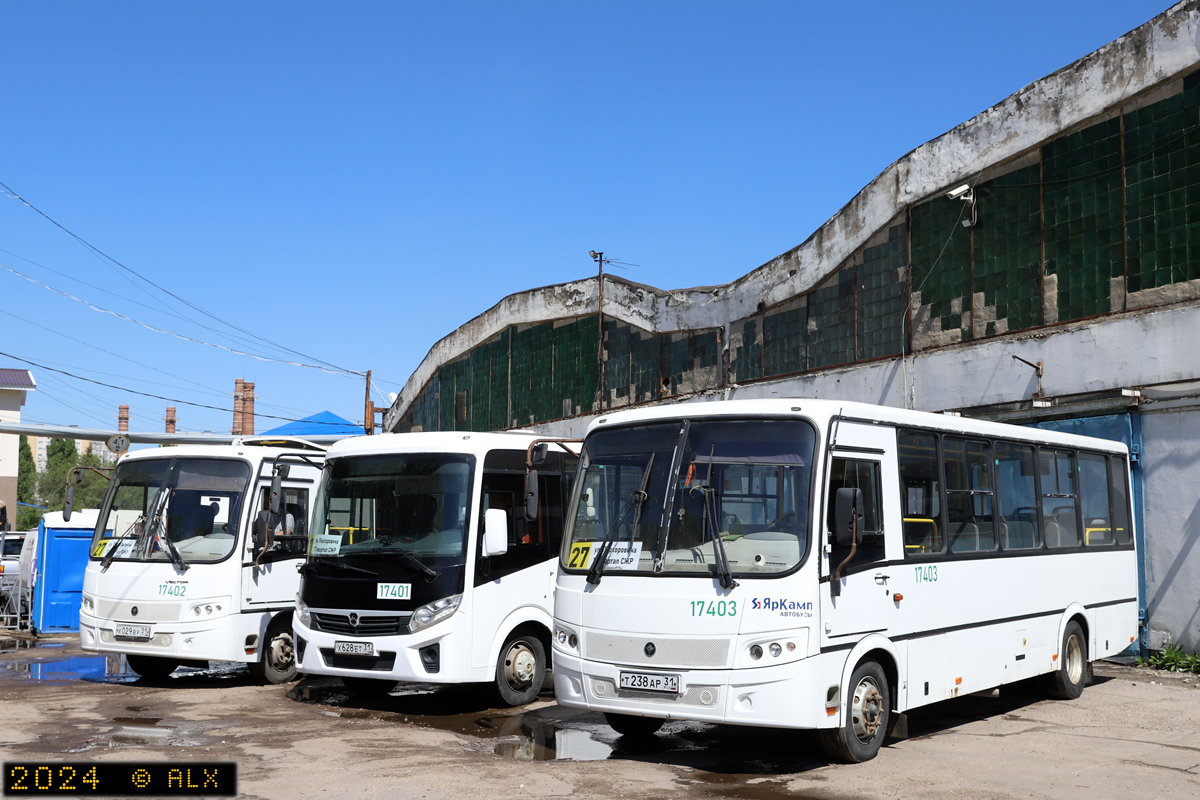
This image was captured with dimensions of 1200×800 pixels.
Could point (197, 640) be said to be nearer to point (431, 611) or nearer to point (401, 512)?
point (401, 512)

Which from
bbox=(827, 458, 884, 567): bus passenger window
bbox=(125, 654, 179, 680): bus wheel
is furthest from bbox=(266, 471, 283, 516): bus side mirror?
bbox=(827, 458, 884, 567): bus passenger window

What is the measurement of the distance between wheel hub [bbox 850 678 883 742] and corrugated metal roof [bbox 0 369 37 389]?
2168 inches

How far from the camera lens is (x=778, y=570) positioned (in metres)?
7.89

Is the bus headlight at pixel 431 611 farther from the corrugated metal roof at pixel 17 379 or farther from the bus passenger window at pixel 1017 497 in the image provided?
the corrugated metal roof at pixel 17 379

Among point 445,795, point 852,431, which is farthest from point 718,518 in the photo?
point 445,795

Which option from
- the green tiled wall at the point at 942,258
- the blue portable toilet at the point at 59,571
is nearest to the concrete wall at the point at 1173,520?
the green tiled wall at the point at 942,258

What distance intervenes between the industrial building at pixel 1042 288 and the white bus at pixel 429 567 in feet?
25.9

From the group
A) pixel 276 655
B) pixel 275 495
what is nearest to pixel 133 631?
pixel 276 655

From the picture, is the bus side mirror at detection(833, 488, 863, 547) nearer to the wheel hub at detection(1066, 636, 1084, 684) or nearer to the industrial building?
the wheel hub at detection(1066, 636, 1084, 684)

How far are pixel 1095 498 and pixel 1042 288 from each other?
443 cm

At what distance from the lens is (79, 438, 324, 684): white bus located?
1237 cm

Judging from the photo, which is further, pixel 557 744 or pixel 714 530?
pixel 557 744

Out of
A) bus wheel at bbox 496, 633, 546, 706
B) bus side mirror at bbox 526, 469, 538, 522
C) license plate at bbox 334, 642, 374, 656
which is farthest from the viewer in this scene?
bus wheel at bbox 496, 633, 546, 706

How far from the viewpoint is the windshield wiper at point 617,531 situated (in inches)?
333
